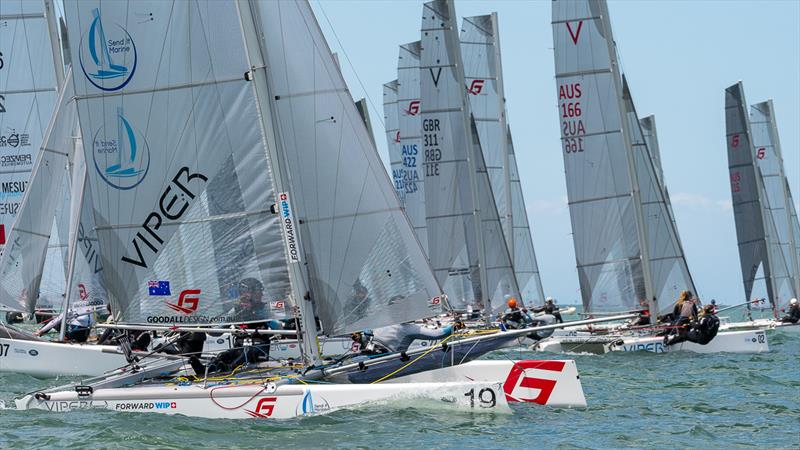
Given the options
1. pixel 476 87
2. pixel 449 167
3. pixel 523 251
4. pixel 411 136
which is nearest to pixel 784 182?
pixel 523 251

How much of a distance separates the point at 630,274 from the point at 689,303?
3599 millimetres

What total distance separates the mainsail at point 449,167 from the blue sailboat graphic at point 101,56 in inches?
587

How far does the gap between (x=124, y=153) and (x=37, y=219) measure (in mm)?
9310

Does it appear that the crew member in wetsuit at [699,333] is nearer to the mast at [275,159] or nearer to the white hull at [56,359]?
the white hull at [56,359]

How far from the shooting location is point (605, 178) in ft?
84.0

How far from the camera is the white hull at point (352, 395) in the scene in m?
12.3

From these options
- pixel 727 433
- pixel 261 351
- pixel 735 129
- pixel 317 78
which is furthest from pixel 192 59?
pixel 735 129

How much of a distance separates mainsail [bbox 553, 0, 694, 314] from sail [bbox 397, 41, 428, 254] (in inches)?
386

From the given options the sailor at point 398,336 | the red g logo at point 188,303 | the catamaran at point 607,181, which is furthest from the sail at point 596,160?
the red g logo at point 188,303

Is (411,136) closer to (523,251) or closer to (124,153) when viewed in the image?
Answer: (523,251)

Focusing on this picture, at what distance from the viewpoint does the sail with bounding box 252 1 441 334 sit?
44.4 ft

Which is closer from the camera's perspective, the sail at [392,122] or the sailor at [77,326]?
the sailor at [77,326]

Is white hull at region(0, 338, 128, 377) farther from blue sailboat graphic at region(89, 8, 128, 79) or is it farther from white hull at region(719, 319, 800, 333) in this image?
white hull at region(719, 319, 800, 333)

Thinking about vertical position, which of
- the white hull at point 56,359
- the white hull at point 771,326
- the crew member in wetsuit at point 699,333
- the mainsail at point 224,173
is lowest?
the white hull at point 771,326
